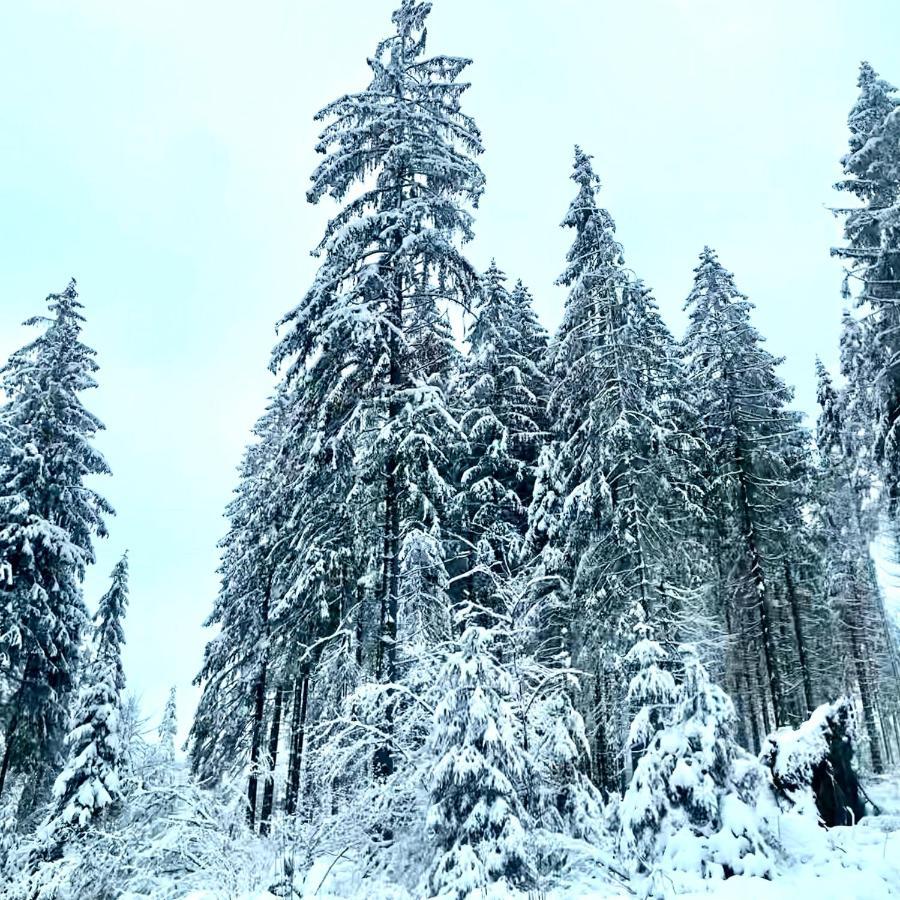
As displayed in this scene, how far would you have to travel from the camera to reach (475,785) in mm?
8148

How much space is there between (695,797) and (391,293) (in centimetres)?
1135

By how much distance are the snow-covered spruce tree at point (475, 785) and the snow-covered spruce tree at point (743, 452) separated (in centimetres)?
1547

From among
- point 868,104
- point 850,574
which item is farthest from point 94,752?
point 868,104

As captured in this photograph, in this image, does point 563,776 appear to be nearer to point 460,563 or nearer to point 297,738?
point 460,563

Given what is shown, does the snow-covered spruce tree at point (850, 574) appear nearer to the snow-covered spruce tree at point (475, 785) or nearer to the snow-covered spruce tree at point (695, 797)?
the snow-covered spruce tree at point (695, 797)

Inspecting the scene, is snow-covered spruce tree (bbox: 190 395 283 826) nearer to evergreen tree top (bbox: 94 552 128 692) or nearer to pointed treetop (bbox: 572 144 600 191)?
evergreen tree top (bbox: 94 552 128 692)

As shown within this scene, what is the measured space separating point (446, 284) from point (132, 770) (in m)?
11.8

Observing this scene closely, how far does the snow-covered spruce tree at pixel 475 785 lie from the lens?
7.70 metres

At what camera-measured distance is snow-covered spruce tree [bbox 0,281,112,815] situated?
19703mm

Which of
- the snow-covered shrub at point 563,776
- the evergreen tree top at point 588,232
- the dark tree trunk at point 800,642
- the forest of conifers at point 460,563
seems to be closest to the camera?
the forest of conifers at point 460,563

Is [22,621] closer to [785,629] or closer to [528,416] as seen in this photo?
[528,416]

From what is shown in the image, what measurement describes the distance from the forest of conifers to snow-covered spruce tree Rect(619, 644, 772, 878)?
5cm

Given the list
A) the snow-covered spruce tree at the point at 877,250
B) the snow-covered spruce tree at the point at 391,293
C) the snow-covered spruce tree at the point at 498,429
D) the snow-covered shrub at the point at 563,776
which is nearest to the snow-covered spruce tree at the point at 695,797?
the snow-covered shrub at the point at 563,776

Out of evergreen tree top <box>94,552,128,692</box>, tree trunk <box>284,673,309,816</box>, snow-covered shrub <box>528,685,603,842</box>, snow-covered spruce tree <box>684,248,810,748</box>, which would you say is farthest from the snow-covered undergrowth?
snow-covered spruce tree <box>684,248,810,748</box>
